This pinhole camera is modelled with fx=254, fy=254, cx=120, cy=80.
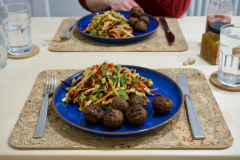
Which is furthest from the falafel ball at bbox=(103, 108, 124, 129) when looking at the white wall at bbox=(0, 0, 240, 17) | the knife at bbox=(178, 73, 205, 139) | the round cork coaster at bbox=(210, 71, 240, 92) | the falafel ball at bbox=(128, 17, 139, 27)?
the white wall at bbox=(0, 0, 240, 17)

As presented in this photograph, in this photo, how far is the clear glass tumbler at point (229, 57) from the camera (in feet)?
3.89

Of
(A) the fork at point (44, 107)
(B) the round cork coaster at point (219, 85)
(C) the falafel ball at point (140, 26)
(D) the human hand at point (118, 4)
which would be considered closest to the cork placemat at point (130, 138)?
(A) the fork at point (44, 107)

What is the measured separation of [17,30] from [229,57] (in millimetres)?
1208

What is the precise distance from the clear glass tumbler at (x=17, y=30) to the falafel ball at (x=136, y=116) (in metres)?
0.96

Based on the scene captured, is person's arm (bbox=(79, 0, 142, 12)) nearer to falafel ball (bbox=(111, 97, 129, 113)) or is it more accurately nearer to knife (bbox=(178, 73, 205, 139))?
knife (bbox=(178, 73, 205, 139))

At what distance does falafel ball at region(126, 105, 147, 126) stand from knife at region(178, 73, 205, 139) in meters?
0.19

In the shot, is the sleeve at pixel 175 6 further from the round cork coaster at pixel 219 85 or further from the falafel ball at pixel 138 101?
the falafel ball at pixel 138 101

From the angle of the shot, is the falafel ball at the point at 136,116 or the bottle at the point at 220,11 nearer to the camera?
the falafel ball at the point at 136,116

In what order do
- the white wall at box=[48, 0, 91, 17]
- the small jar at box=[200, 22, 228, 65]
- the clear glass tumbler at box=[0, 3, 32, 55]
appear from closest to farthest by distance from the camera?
the small jar at box=[200, 22, 228, 65], the clear glass tumbler at box=[0, 3, 32, 55], the white wall at box=[48, 0, 91, 17]

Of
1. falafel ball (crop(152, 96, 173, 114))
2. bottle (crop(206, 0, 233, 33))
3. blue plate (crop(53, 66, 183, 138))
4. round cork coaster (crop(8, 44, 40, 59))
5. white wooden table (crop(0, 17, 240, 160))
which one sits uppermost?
bottle (crop(206, 0, 233, 33))

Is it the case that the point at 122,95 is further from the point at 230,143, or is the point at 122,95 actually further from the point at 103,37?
the point at 103,37

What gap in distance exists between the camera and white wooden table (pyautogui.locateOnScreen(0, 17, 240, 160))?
854 millimetres

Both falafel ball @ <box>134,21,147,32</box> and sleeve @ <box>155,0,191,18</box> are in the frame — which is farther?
sleeve @ <box>155,0,191,18</box>

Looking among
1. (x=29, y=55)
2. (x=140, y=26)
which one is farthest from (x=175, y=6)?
(x=29, y=55)
